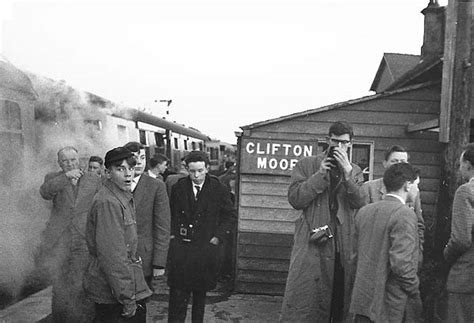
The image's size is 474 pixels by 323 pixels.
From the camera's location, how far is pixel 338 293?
3912 millimetres

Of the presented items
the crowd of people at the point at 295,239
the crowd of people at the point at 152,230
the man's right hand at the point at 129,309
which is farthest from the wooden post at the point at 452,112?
the man's right hand at the point at 129,309

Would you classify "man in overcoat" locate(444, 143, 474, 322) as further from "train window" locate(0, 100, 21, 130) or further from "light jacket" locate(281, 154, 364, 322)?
"train window" locate(0, 100, 21, 130)

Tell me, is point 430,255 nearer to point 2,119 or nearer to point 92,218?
point 92,218

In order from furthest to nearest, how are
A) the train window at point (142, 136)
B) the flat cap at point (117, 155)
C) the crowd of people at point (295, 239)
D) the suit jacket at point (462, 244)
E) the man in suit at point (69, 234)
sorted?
1. the train window at point (142, 136)
2. the man in suit at point (69, 234)
3. the suit jacket at point (462, 244)
4. the flat cap at point (117, 155)
5. the crowd of people at point (295, 239)

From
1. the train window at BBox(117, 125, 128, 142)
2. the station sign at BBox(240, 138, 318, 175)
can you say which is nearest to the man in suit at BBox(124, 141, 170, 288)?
the station sign at BBox(240, 138, 318, 175)

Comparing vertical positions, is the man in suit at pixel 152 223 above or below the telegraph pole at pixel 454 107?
below

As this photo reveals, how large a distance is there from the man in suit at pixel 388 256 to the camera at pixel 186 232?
1855mm

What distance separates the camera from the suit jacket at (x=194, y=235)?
4922 mm

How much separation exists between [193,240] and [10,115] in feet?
11.1

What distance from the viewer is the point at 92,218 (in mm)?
3443

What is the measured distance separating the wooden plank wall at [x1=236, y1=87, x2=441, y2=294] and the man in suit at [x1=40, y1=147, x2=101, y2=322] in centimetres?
261

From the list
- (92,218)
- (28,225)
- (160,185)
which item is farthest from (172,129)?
(92,218)

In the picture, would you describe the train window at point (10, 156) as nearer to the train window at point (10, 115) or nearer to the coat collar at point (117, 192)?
the train window at point (10, 115)

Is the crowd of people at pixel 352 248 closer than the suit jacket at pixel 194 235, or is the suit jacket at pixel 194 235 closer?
the crowd of people at pixel 352 248
